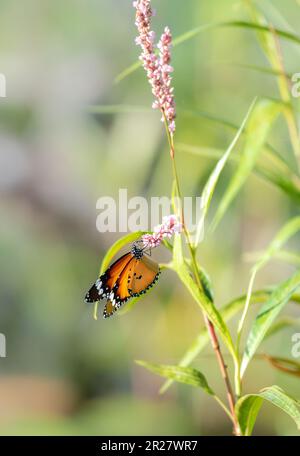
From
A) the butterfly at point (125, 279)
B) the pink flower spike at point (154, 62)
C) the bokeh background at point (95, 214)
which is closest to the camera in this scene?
the pink flower spike at point (154, 62)

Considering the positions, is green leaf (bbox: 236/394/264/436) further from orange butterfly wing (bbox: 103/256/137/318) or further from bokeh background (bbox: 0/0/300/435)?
bokeh background (bbox: 0/0/300/435)

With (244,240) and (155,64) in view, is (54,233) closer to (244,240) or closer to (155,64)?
(244,240)

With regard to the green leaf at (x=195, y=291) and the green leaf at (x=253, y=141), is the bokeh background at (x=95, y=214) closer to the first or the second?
the green leaf at (x=253, y=141)

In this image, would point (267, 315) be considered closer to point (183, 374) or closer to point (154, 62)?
point (183, 374)

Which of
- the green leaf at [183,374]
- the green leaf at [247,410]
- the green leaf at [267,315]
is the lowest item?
the green leaf at [247,410]

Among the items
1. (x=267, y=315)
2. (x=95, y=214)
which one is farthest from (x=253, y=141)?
(x=95, y=214)

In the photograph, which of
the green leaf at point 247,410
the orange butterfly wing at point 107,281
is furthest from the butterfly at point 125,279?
the green leaf at point 247,410
